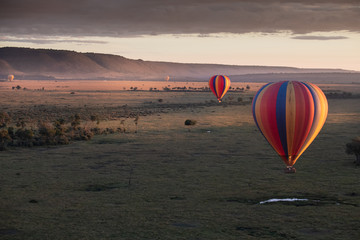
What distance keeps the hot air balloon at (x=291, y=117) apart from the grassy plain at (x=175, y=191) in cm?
190

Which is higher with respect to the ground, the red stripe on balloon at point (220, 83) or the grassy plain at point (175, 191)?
the red stripe on balloon at point (220, 83)

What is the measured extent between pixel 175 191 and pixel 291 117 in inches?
278

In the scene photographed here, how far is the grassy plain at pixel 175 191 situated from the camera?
664 inches

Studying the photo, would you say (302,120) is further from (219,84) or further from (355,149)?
(219,84)

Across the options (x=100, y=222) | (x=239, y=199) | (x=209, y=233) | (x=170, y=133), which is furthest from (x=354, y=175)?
(x=170, y=133)

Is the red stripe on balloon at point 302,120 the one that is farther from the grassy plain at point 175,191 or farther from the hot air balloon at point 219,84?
the hot air balloon at point 219,84

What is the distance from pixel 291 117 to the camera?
2417cm

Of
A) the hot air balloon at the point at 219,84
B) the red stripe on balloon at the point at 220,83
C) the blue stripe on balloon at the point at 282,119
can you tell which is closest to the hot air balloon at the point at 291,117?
the blue stripe on balloon at the point at 282,119

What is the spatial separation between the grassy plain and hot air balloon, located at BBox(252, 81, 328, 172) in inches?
74.9

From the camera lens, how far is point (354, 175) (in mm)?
26156

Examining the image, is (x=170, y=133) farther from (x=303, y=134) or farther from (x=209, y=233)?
(x=209, y=233)

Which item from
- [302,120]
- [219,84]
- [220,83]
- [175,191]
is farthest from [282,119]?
[219,84]

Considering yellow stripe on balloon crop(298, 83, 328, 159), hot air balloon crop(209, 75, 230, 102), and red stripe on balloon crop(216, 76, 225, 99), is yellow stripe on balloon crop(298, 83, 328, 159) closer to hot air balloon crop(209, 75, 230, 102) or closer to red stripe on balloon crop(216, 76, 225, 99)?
red stripe on balloon crop(216, 76, 225, 99)

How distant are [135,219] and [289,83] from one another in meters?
12.0
